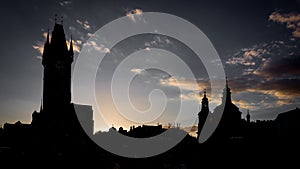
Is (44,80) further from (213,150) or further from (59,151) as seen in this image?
(213,150)

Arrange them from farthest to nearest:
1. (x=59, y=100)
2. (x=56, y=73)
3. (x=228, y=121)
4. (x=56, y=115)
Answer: (x=56, y=73) < (x=59, y=100) < (x=56, y=115) < (x=228, y=121)

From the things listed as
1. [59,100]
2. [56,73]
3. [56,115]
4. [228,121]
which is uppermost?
[56,73]

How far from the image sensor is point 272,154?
43.3m

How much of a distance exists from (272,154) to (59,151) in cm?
4587

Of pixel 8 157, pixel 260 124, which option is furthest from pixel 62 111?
pixel 260 124

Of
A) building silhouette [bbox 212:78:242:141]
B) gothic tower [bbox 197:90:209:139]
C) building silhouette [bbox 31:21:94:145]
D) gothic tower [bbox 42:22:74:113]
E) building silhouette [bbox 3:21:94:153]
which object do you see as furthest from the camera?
gothic tower [bbox 42:22:74:113]

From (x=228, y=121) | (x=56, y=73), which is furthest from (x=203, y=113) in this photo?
(x=56, y=73)

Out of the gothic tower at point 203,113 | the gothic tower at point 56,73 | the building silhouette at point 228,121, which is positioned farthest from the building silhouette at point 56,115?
the building silhouette at point 228,121

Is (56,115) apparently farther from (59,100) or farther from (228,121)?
→ (228,121)

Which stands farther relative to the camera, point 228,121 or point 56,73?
point 56,73

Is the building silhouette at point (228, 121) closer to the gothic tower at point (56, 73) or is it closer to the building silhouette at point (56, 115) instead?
the building silhouette at point (56, 115)

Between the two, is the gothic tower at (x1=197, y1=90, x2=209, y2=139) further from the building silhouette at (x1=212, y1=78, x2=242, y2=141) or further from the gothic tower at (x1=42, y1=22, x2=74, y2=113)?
the gothic tower at (x1=42, y1=22, x2=74, y2=113)

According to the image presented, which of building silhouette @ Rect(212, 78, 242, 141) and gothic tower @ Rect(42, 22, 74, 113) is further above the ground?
gothic tower @ Rect(42, 22, 74, 113)

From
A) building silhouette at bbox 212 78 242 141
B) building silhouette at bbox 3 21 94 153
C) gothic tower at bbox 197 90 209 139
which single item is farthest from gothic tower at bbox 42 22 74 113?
building silhouette at bbox 212 78 242 141
